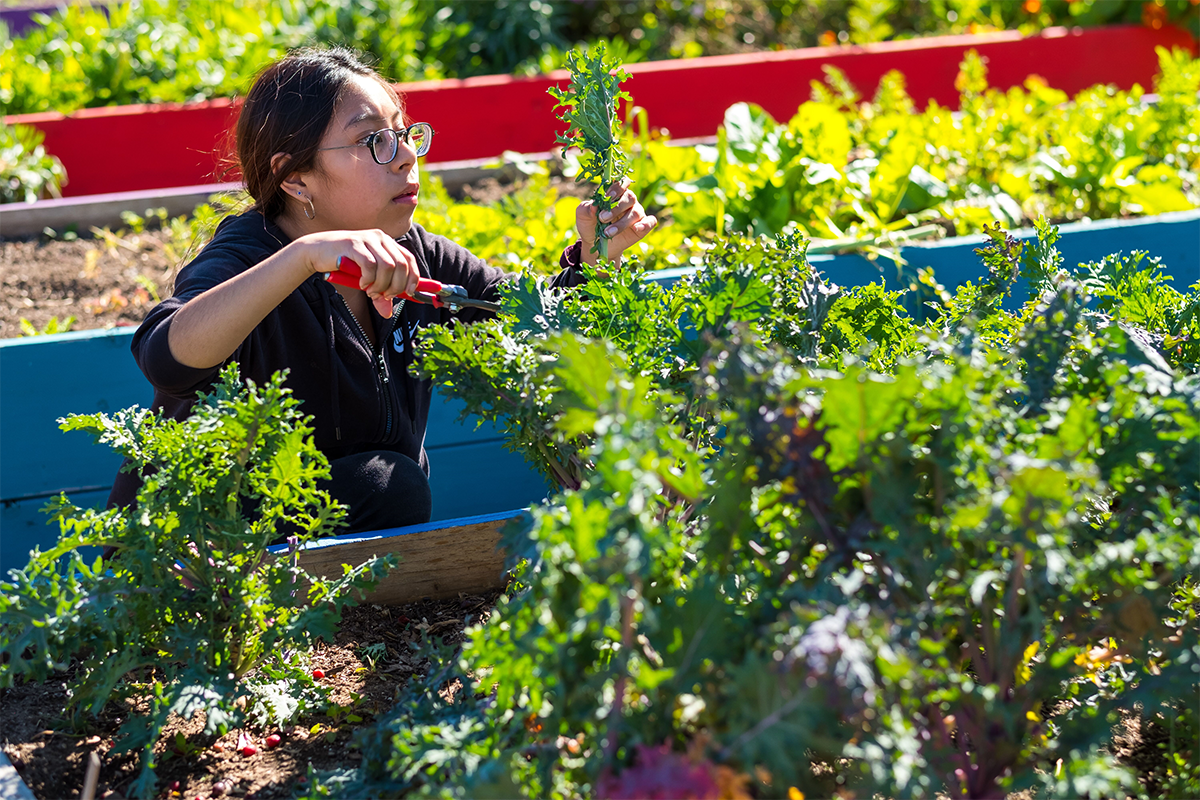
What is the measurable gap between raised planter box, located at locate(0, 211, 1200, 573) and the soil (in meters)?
0.75

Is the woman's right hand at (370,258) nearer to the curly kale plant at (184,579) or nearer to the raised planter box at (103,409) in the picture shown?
the curly kale plant at (184,579)

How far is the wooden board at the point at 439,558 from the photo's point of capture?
195cm

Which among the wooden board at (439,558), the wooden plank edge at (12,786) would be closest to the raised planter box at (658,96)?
the wooden board at (439,558)

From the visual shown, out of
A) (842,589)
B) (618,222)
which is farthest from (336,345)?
(842,589)

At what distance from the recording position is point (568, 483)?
59.5 inches

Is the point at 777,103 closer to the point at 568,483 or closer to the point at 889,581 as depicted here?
the point at 568,483

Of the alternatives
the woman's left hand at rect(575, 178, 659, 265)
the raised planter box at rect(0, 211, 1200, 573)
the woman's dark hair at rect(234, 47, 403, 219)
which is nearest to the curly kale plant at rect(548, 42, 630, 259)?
the woman's left hand at rect(575, 178, 659, 265)

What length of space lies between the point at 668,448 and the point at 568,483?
1.40 feet

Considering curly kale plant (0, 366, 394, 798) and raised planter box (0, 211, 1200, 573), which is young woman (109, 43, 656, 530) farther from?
curly kale plant (0, 366, 394, 798)

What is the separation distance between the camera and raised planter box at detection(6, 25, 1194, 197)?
459 centimetres

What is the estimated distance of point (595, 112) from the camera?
1.58 m

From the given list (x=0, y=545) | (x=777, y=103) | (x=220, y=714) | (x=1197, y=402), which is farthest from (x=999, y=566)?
(x=777, y=103)

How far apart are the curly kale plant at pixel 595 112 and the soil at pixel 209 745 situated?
31.2 inches

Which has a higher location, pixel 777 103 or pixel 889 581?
pixel 777 103
